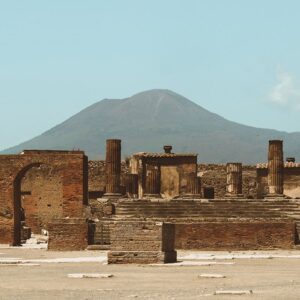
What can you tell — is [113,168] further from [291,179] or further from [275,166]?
[291,179]

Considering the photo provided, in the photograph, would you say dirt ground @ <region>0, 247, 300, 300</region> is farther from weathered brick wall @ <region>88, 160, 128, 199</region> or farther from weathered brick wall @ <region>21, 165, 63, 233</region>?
weathered brick wall @ <region>88, 160, 128, 199</region>

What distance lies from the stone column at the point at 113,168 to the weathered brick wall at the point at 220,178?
17499 mm

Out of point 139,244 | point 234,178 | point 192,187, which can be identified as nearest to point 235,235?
point 139,244

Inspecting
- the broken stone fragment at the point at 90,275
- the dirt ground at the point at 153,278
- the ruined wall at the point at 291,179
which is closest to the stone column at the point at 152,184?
the ruined wall at the point at 291,179

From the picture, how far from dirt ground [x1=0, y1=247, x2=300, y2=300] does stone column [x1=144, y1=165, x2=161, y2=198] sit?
1299cm

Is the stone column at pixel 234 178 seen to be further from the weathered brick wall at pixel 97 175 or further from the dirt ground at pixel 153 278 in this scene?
the dirt ground at pixel 153 278

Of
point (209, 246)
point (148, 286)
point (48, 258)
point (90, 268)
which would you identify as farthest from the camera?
point (209, 246)

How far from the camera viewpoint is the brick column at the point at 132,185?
5247 centimetres

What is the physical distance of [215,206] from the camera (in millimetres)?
36938

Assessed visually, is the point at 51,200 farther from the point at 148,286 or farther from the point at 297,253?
the point at 148,286

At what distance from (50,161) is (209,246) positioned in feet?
26.1

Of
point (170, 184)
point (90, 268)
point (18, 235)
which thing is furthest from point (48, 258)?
point (170, 184)

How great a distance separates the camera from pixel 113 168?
41.8m

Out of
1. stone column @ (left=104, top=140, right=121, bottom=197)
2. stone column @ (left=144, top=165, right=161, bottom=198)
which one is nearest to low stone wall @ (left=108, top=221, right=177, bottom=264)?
stone column @ (left=104, top=140, right=121, bottom=197)
